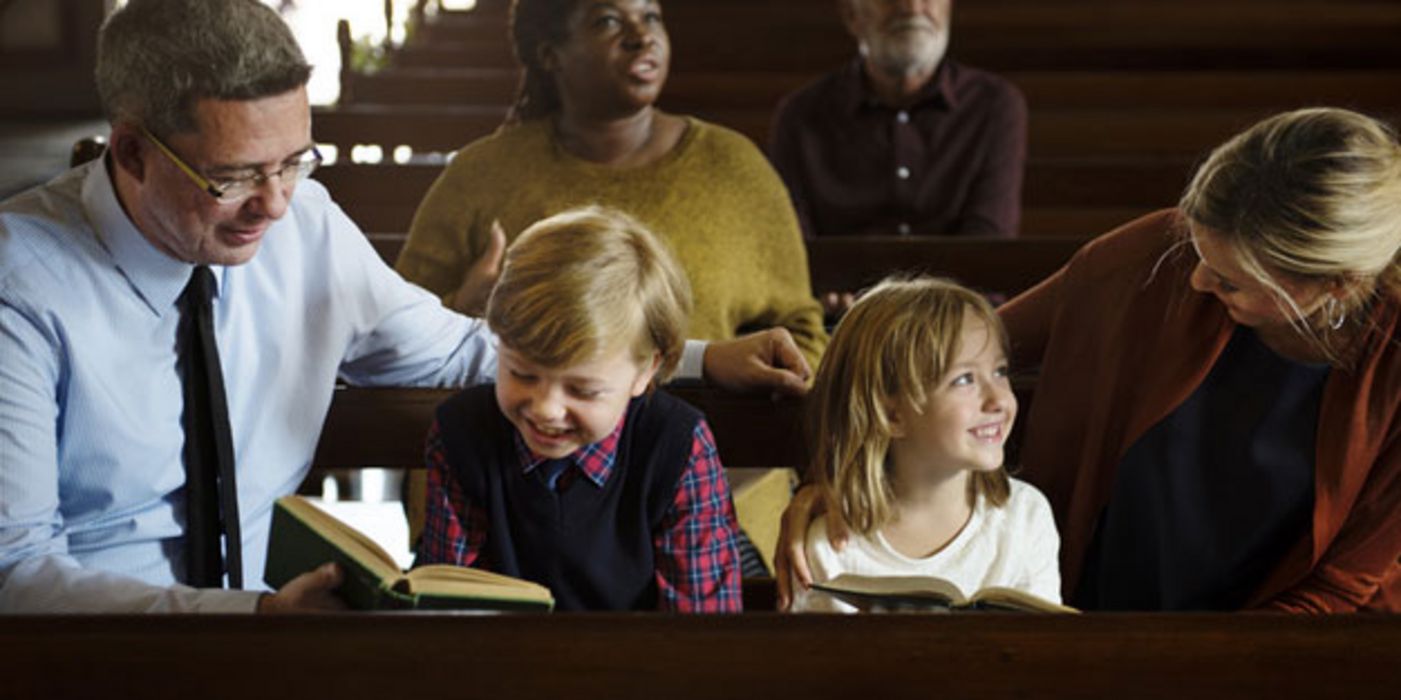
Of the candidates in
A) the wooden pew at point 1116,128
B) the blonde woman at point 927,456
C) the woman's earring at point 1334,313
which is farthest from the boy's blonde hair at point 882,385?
the wooden pew at point 1116,128

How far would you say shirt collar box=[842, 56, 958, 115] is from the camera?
13.3 feet

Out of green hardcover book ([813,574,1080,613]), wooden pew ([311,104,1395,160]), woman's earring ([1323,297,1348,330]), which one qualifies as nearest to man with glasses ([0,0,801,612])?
green hardcover book ([813,574,1080,613])

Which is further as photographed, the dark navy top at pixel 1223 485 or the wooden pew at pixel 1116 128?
the wooden pew at pixel 1116 128

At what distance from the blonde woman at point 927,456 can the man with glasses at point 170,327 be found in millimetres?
631

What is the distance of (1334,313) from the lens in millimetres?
1985

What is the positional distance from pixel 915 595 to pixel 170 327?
919 mm

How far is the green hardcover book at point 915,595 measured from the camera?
5.15 feet

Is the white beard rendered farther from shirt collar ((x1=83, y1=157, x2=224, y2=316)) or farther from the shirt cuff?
shirt collar ((x1=83, y1=157, x2=224, y2=316))

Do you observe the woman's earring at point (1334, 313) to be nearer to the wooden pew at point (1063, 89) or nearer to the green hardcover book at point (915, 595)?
the green hardcover book at point (915, 595)

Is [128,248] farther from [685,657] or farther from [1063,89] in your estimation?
[1063,89]

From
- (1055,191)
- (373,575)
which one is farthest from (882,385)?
(1055,191)

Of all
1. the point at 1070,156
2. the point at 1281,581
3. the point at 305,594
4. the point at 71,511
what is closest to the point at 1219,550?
the point at 1281,581

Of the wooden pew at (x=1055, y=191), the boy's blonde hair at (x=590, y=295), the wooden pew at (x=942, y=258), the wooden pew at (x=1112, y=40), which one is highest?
the boy's blonde hair at (x=590, y=295)

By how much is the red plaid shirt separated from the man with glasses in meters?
0.24
